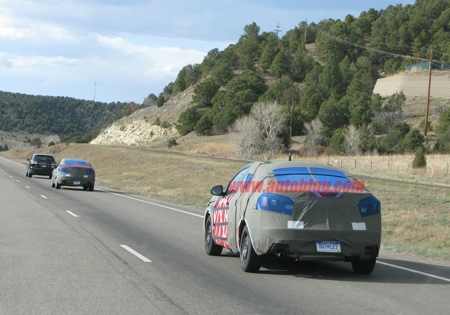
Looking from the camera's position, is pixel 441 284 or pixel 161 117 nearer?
pixel 441 284

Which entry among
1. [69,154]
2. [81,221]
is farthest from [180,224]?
[69,154]

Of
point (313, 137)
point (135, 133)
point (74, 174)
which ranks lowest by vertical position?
point (74, 174)

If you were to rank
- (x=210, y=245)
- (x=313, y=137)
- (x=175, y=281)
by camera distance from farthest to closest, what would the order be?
(x=313, y=137) < (x=210, y=245) < (x=175, y=281)

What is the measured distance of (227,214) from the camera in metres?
11.4

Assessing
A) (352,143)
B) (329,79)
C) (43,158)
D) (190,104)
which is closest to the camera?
(43,158)

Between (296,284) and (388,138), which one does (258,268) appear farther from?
(388,138)

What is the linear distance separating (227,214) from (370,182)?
26505mm

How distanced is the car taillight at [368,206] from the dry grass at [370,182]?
4300mm

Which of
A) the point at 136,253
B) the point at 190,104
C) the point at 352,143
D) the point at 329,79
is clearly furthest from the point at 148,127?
the point at 136,253

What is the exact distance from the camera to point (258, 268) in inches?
407

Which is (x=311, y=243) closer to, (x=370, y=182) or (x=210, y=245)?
(x=210, y=245)

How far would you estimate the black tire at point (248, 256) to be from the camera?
398 inches

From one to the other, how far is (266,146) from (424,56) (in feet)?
248

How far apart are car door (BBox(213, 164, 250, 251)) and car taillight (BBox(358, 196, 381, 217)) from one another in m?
2.04
